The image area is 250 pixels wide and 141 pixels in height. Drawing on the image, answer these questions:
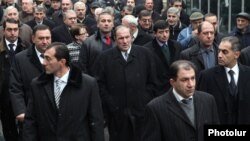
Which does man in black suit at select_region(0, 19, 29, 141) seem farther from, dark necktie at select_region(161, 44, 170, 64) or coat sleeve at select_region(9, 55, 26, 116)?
dark necktie at select_region(161, 44, 170, 64)

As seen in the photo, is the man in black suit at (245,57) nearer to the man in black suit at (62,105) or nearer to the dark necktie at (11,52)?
the man in black suit at (62,105)

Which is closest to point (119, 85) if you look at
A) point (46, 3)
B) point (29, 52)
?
point (29, 52)

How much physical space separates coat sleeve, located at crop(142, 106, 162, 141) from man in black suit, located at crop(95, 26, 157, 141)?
2.95 meters

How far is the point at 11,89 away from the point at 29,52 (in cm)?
58

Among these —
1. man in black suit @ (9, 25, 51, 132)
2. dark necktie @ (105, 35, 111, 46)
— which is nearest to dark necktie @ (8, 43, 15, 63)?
man in black suit @ (9, 25, 51, 132)

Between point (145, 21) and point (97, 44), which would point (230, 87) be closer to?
point (97, 44)

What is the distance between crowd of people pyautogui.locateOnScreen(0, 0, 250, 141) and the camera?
20.9 ft

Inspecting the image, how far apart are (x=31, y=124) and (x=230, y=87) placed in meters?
2.49

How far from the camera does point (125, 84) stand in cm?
930

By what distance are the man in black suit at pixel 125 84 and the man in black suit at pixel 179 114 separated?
2915mm

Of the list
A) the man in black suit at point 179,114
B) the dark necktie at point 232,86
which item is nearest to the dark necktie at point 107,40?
the dark necktie at point 232,86

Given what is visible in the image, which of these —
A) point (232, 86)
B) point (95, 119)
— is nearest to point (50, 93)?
point (95, 119)

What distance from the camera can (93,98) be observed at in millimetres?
7238

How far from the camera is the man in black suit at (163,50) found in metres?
10.2
